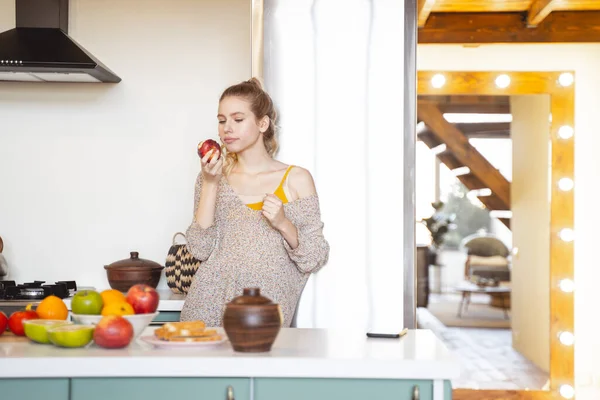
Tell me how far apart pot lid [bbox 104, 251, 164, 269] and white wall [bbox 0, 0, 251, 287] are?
1.02ft

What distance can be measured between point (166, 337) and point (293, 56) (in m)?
1.59

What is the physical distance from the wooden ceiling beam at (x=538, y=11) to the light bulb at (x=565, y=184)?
0.96m

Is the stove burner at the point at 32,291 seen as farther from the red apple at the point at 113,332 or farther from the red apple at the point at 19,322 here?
the red apple at the point at 113,332

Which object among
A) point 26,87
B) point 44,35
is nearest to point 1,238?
point 26,87

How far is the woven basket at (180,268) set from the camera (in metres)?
3.57

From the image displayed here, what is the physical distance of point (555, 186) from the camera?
16.1 feet

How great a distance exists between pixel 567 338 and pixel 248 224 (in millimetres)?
2877

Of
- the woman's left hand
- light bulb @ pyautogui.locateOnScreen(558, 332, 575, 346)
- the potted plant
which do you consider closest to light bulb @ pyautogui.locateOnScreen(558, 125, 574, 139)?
light bulb @ pyautogui.locateOnScreen(558, 332, 575, 346)

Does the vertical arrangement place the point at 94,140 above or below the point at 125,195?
above

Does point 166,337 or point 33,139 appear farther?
point 33,139

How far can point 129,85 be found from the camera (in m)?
4.09

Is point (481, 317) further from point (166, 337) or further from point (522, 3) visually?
point (166, 337)

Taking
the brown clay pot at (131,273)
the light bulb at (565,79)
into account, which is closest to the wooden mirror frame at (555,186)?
the light bulb at (565,79)

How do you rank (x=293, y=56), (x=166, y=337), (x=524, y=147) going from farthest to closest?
(x=524, y=147), (x=293, y=56), (x=166, y=337)
